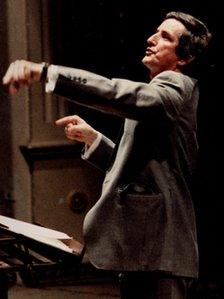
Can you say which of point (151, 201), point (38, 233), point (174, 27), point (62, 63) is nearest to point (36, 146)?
point (62, 63)

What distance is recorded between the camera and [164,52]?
9.16ft

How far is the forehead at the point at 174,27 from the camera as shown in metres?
2.83

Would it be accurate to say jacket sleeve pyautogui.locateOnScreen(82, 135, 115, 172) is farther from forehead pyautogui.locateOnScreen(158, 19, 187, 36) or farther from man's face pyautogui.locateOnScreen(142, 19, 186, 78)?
forehead pyautogui.locateOnScreen(158, 19, 187, 36)

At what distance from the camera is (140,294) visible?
2.60m

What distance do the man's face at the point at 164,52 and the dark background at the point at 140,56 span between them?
3525mm

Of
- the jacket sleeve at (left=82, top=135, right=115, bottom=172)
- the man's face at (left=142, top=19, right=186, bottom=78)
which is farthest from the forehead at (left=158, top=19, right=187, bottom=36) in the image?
the jacket sleeve at (left=82, top=135, right=115, bottom=172)

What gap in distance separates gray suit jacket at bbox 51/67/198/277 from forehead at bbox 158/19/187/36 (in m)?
0.26

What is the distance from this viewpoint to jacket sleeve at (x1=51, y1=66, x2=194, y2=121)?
2314 millimetres

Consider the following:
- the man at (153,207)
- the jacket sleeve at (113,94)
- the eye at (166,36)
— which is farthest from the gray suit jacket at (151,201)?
the eye at (166,36)

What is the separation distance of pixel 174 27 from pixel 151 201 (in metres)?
0.73

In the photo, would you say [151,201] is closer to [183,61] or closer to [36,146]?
[183,61]

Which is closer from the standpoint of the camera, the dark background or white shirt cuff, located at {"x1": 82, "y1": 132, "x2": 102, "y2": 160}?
white shirt cuff, located at {"x1": 82, "y1": 132, "x2": 102, "y2": 160}

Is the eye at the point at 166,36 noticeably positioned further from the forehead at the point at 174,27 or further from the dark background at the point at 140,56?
the dark background at the point at 140,56

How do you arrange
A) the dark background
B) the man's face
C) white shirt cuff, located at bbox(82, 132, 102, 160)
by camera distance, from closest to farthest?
the man's face → white shirt cuff, located at bbox(82, 132, 102, 160) → the dark background
